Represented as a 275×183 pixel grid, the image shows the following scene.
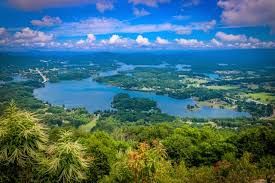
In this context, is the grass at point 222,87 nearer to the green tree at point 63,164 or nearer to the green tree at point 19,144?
the green tree at point 63,164

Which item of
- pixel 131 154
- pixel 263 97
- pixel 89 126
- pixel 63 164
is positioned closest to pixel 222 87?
pixel 263 97

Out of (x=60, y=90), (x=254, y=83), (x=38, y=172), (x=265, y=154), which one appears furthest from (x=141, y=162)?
(x=254, y=83)

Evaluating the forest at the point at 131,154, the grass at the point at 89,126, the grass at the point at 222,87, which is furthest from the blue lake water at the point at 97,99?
the forest at the point at 131,154

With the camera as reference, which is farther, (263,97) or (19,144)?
(263,97)

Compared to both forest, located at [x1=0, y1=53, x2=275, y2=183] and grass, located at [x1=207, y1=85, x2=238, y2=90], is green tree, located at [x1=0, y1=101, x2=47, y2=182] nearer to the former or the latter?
forest, located at [x1=0, y1=53, x2=275, y2=183]

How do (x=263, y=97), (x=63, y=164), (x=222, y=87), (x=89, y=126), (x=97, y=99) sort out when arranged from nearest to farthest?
(x=63, y=164) < (x=89, y=126) < (x=263, y=97) < (x=97, y=99) < (x=222, y=87)

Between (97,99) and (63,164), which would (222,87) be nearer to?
(97,99)

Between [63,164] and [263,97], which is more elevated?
[63,164]

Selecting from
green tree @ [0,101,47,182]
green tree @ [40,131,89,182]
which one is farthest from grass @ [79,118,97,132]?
green tree @ [40,131,89,182]
